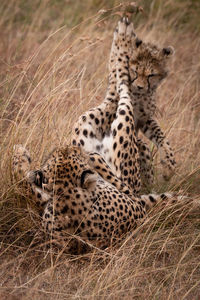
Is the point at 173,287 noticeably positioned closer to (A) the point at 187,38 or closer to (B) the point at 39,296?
(B) the point at 39,296

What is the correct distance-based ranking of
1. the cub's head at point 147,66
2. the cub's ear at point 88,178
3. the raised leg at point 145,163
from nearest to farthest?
the cub's ear at point 88,178 < the cub's head at point 147,66 < the raised leg at point 145,163

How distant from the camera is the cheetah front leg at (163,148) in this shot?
3.98 meters

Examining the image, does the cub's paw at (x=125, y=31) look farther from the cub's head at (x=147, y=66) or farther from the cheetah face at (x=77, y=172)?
the cheetah face at (x=77, y=172)

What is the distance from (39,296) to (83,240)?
473 millimetres

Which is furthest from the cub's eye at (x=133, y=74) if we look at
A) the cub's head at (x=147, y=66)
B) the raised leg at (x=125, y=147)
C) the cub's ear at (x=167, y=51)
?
the cub's ear at (x=167, y=51)

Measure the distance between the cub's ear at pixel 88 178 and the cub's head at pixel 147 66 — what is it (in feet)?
3.68

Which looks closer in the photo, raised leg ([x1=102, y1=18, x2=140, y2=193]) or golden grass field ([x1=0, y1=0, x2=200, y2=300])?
golden grass field ([x1=0, y1=0, x2=200, y2=300])

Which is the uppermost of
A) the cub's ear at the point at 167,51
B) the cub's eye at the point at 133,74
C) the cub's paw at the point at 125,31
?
the cub's paw at the point at 125,31

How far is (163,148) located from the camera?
13.1 ft

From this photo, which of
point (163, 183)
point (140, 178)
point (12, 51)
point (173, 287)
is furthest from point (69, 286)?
point (12, 51)

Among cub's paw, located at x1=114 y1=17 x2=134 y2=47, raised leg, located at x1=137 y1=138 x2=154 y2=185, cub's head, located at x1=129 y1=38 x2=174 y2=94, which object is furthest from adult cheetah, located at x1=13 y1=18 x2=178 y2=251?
cub's paw, located at x1=114 y1=17 x2=134 y2=47

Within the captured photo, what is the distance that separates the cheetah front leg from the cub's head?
28 centimetres

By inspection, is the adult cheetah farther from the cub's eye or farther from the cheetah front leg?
the cub's eye

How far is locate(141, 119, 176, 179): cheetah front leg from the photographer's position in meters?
3.98
